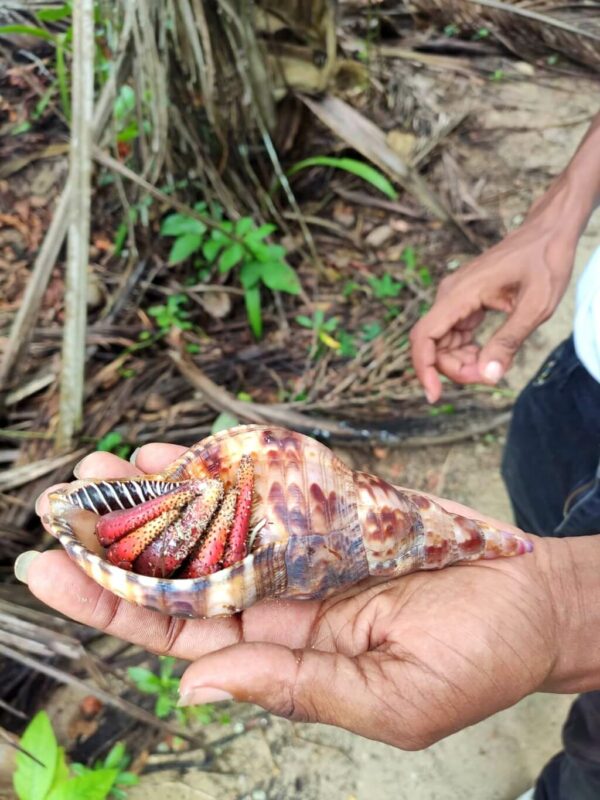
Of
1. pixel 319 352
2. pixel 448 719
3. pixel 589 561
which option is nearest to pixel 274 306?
pixel 319 352

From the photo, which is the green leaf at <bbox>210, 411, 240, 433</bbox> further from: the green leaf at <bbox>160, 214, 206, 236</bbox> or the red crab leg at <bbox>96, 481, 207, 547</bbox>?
the red crab leg at <bbox>96, 481, 207, 547</bbox>

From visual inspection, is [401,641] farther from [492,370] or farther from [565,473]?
[492,370]

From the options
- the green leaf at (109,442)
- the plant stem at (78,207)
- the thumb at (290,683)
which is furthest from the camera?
the green leaf at (109,442)

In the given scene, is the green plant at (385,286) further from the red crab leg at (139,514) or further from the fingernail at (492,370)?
the red crab leg at (139,514)

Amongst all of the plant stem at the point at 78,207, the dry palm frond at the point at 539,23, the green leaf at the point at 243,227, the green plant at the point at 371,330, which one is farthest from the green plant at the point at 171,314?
the dry palm frond at the point at 539,23

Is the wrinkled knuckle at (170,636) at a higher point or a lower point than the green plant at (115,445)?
higher

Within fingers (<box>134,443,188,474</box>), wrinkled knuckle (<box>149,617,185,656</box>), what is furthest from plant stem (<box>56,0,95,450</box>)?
wrinkled knuckle (<box>149,617,185,656</box>)

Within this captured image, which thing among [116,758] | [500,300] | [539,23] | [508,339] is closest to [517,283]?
[500,300]
